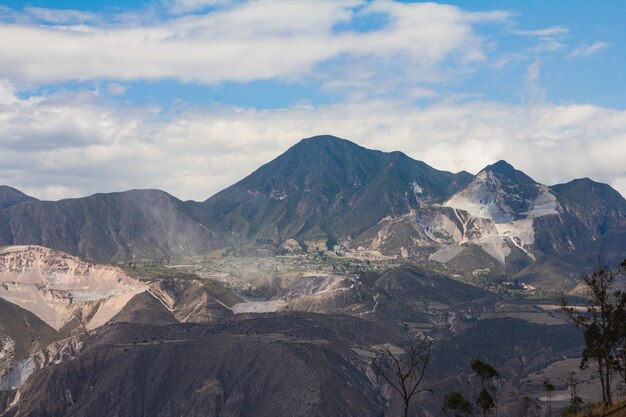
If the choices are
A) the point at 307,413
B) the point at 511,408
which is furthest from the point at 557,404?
the point at 307,413

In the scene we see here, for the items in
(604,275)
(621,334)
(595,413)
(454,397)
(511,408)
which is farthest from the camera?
(511,408)

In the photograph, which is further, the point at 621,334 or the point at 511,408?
the point at 511,408

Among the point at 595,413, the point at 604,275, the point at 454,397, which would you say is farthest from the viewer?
the point at 454,397

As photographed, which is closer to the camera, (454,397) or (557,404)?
(454,397)

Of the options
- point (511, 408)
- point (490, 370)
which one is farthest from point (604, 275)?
point (511, 408)

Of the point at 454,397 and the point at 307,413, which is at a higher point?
the point at 454,397

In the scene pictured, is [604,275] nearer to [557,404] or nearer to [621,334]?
[621,334]

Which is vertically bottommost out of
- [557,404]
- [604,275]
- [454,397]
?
[557,404]

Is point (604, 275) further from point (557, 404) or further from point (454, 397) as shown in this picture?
point (557, 404)

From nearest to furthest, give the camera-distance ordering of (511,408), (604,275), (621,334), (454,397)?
(604,275) < (621,334) < (454,397) < (511,408)
